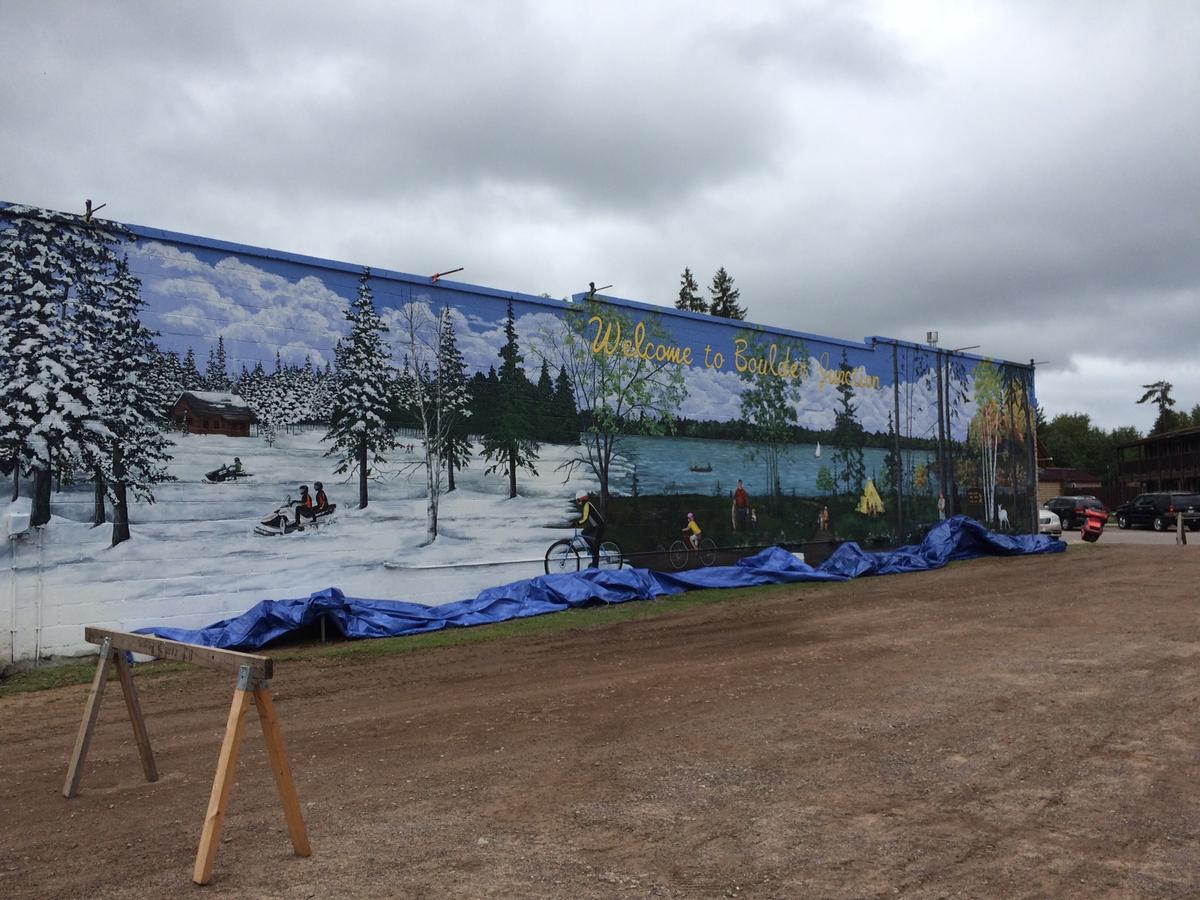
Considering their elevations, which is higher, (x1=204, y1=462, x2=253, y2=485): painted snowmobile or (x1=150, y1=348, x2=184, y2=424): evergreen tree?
(x1=150, y1=348, x2=184, y2=424): evergreen tree

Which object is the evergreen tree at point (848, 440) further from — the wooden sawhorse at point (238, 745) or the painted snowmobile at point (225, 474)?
the wooden sawhorse at point (238, 745)

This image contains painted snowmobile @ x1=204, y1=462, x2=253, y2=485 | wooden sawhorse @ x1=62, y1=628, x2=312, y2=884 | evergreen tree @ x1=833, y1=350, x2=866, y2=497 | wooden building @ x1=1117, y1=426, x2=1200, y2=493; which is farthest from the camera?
wooden building @ x1=1117, y1=426, x2=1200, y2=493

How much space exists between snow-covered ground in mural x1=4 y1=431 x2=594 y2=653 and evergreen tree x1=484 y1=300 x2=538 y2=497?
0.21m

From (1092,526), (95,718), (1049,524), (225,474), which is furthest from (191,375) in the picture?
(1049,524)

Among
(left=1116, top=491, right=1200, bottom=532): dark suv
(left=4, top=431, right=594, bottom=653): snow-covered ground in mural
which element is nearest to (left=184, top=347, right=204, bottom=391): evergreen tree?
(left=4, top=431, right=594, bottom=653): snow-covered ground in mural

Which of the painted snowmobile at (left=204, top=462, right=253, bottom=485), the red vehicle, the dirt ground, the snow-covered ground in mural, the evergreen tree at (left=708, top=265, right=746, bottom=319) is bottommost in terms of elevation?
the dirt ground

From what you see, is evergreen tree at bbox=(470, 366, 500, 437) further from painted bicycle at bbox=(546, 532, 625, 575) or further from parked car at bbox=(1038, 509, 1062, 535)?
parked car at bbox=(1038, 509, 1062, 535)

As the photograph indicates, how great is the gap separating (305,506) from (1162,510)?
122ft

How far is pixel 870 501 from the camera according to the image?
22125 millimetres

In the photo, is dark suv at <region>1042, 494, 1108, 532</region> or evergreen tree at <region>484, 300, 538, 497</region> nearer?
evergreen tree at <region>484, 300, 538, 497</region>

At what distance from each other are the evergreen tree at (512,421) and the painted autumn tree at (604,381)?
610 mm

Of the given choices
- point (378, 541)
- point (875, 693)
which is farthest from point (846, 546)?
point (875, 693)

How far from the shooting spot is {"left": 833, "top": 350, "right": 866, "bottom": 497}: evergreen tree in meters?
21.5

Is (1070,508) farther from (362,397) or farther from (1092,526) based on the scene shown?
(362,397)
